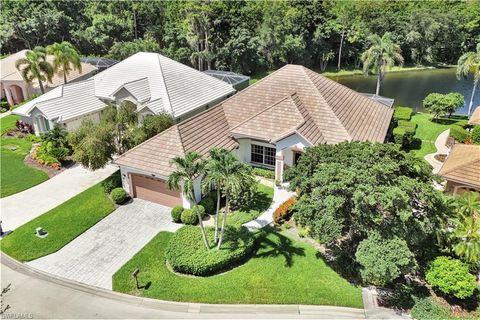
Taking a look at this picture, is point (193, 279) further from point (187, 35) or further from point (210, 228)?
point (187, 35)

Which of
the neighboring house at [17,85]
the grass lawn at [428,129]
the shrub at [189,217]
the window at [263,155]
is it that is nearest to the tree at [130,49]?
the neighboring house at [17,85]

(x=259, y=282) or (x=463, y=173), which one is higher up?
(x=463, y=173)

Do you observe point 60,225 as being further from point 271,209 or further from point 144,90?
point 144,90

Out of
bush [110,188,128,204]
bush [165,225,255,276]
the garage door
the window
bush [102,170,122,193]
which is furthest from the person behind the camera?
the window

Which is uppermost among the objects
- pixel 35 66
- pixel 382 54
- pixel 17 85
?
pixel 382 54

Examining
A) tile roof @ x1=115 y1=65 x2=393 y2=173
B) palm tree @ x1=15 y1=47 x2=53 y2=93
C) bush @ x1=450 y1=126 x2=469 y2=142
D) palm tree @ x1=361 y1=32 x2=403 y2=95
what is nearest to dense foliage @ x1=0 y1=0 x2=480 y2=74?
palm tree @ x1=15 y1=47 x2=53 y2=93

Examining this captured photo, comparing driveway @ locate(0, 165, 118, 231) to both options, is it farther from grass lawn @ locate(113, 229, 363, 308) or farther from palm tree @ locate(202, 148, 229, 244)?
palm tree @ locate(202, 148, 229, 244)

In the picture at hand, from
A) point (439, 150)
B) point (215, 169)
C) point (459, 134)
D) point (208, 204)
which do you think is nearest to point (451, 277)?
point (215, 169)
